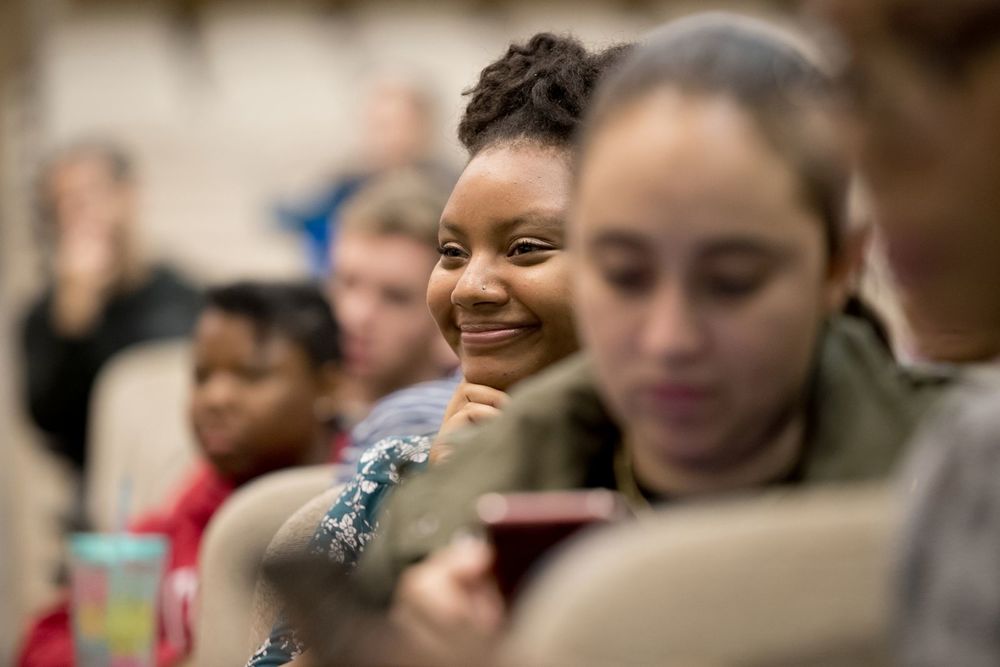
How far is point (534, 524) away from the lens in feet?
2.28

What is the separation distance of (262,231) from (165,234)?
1.11 feet

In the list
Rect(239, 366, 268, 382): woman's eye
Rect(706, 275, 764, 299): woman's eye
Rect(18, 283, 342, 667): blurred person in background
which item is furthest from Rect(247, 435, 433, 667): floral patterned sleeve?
Rect(239, 366, 268, 382): woman's eye

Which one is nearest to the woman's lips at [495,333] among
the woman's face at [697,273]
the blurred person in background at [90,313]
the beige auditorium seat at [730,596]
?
the woman's face at [697,273]

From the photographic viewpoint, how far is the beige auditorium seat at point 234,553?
152cm

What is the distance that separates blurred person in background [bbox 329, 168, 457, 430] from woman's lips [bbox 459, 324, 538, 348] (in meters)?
1.30

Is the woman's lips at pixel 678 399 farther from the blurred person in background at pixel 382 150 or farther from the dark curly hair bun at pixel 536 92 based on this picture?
the blurred person in background at pixel 382 150

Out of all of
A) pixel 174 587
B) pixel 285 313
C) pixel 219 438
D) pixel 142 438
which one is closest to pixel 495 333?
pixel 174 587

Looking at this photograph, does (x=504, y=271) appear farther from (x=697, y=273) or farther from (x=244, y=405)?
(x=244, y=405)

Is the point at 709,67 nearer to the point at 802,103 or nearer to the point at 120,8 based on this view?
the point at 802,103

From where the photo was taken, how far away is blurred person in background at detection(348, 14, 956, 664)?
71 cm

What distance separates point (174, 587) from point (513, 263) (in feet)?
3.71

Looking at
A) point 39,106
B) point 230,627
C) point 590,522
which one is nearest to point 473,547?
point 590,522

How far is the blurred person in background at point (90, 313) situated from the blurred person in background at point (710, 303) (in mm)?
2878

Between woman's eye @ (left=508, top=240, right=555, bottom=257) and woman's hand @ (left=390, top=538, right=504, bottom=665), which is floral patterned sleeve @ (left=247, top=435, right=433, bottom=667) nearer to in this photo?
woman's eye @ (left=508, top=240, right=555, bottom=257)
